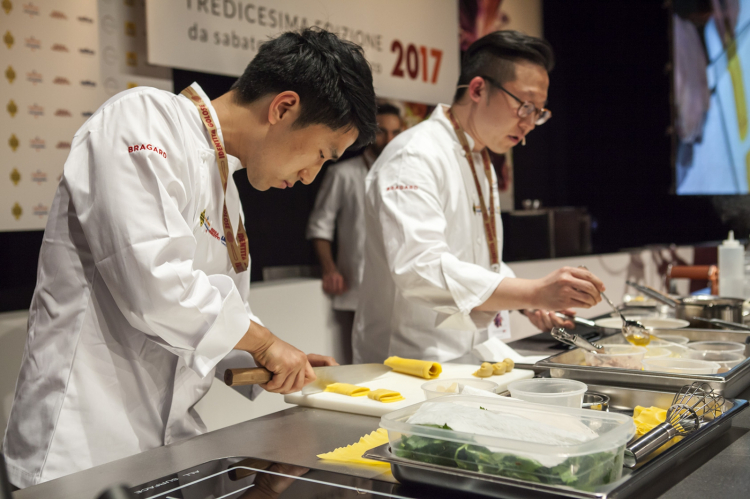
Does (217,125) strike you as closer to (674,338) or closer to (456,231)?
(456,231)

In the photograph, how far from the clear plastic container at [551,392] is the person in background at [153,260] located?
1.30 feet

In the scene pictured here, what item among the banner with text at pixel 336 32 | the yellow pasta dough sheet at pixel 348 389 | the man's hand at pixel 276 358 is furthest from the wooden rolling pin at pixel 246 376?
the banner with text at pixel 336 32

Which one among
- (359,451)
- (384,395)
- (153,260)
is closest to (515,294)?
(384,395)

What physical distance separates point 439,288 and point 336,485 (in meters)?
0.88

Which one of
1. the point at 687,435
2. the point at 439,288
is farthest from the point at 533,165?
the point at 687,435

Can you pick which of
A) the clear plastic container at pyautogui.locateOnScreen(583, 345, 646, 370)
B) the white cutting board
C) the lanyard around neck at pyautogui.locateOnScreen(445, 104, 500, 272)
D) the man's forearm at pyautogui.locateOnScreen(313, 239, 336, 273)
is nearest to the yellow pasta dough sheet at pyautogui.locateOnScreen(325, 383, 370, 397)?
the white cutting board

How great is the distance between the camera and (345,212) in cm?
358

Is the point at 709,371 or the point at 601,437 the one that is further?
the point at 709,371

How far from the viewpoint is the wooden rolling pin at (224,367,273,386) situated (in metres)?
1.14

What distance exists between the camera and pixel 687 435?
2.99ft

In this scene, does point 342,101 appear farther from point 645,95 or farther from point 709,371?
point 645,95

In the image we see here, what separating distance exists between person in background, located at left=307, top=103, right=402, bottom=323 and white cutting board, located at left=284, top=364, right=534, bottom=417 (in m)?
2.01

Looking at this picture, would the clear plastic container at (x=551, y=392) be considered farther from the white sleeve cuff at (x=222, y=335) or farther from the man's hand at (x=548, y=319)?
the man's hand at (x=548, y=319)

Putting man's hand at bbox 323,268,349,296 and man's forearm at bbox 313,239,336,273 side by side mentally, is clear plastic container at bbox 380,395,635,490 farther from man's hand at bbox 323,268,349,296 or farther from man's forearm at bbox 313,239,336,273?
man's forearm at bbox 313,239,336,273
